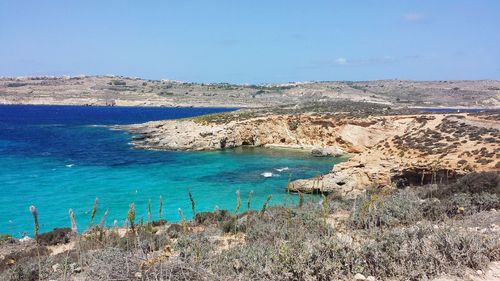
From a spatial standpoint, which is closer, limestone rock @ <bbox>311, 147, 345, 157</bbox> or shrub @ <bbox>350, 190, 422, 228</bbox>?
shrub @ <bbox>350, 190, 422, 228</bbox>

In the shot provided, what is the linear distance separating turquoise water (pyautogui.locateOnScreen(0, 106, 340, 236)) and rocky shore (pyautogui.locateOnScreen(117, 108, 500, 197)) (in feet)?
10.8

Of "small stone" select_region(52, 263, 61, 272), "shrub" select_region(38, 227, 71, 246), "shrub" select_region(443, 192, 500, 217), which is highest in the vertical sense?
"shrub" select_region(443, 192, 500, 217)

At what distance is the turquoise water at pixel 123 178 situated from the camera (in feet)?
68.8

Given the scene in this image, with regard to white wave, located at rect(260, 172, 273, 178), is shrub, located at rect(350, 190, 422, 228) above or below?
above

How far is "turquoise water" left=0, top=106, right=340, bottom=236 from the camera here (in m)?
21.0

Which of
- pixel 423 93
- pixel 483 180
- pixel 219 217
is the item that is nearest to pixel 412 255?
pixel 483 180

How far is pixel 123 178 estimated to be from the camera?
2952 cm

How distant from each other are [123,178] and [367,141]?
80.7 ft

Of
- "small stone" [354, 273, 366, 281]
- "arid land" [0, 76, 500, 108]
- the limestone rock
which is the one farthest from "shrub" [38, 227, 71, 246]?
"arid land" [0, 76, 500, 108]

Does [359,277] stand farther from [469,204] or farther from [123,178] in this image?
[123,178]

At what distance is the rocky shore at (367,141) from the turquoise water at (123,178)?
129 inches

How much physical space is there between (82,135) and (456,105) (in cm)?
10642

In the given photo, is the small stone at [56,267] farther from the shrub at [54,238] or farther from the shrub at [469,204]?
the shrub at [469,204]

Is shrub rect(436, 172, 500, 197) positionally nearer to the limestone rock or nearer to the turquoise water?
the turquoise water
